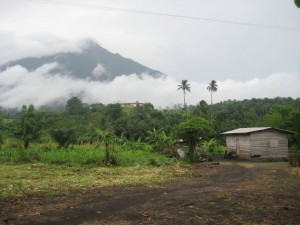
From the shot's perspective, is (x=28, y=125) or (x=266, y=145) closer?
(x=266, y=145)

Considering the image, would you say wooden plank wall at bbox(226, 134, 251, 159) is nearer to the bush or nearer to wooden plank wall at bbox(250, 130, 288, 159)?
wooden plank wall at bbox(250, 130, 288, 159)

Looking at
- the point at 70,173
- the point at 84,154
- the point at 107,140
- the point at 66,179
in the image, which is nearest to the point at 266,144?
the point at 107,140

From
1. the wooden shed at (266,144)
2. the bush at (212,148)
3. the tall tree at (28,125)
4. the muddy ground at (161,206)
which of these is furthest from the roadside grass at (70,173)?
the bush at (212,148)

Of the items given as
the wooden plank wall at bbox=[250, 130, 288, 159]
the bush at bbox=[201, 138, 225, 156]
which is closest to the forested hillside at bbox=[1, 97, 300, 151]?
the bush at bbox=[201, 138, 225, 156]

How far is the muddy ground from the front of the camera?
8133 millimetres

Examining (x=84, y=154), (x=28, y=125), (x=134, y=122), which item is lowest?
(x=84, y=154)

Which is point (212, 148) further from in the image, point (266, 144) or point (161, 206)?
point (161, 206)

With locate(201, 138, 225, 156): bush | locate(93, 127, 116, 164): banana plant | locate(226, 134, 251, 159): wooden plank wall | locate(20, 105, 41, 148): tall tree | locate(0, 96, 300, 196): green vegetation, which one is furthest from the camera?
locate(201, 138, 225, 156): bush

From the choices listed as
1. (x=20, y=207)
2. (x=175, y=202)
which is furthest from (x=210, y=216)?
(x=20, y=207)

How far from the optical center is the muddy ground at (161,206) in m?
8.13

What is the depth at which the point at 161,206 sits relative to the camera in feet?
31.7

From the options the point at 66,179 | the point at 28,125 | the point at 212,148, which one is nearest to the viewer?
the point at 66,179

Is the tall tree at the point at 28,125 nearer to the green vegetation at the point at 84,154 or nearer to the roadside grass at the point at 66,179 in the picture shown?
the green vegetation at the point at 84,154

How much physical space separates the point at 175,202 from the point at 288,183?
623 centimetres
